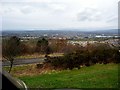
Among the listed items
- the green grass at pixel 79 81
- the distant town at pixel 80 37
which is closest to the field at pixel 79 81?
the green grass at pixel 79 81

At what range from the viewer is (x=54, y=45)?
44.9 meters

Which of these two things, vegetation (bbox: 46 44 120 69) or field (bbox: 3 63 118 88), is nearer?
field (bbox: 3 63 118 88)

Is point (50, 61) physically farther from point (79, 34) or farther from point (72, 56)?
point (79, 34)

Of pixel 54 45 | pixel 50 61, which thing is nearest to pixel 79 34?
pixel 54 45

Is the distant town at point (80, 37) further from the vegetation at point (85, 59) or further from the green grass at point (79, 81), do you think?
the green grass at point (79, 81)

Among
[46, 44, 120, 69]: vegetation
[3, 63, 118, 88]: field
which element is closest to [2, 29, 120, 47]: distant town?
[46, 44, 120, 69]: vegetation

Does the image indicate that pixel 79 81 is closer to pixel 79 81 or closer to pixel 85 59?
pixel 79 81

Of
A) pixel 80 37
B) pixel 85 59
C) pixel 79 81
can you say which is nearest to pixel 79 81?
pixel 79 81

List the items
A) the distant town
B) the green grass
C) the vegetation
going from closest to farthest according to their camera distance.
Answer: the green grass < the vegetation < the distant town

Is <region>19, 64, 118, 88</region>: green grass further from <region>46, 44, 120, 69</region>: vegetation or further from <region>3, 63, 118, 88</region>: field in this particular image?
<region>46, 44, 120, 69</region>: vegetation

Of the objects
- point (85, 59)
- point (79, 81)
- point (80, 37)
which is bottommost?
point (80, 37)

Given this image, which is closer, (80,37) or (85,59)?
(85,59)

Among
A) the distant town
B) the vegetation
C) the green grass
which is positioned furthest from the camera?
the distant town

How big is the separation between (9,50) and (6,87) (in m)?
21.8
